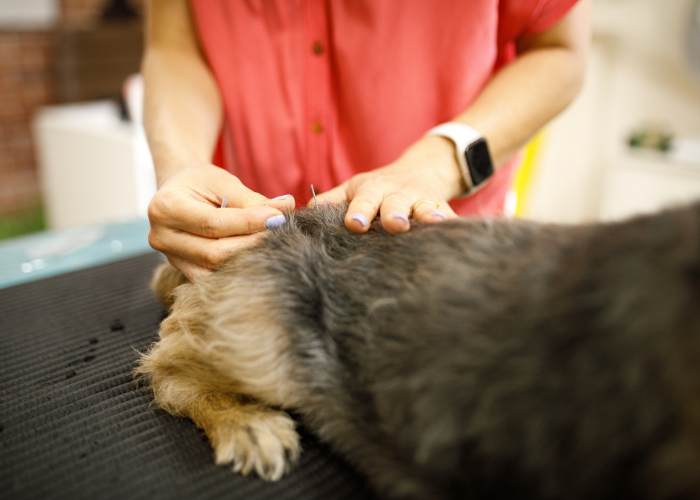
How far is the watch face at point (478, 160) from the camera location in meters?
1.15

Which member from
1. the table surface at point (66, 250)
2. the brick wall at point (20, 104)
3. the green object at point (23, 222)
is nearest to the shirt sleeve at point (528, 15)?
the table surface at point (66, 250)

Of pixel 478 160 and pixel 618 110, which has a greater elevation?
pixel 478 160

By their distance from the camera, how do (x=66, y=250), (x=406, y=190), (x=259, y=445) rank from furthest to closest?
1. (x=66, y=250)
2. (x=406, y=190)
3. (x=259, y=445)

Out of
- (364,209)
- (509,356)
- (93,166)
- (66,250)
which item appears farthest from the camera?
(93,166)

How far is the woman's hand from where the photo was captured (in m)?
0.91

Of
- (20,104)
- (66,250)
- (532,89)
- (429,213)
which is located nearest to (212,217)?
(429,213)

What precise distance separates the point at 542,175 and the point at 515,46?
101 inches

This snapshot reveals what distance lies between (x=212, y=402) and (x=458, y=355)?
0.45m

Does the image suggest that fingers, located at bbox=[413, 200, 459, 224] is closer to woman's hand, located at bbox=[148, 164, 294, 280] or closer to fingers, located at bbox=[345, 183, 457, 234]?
fingers, located at bbox=[345, 183, 457, 234]

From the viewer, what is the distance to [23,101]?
434cm

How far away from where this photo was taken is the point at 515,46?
4.74 feet

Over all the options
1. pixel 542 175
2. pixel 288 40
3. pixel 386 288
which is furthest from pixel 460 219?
pixel 542 175

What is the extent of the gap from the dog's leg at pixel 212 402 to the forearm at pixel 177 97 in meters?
0.39

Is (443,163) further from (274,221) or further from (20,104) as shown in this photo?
(20,104)
